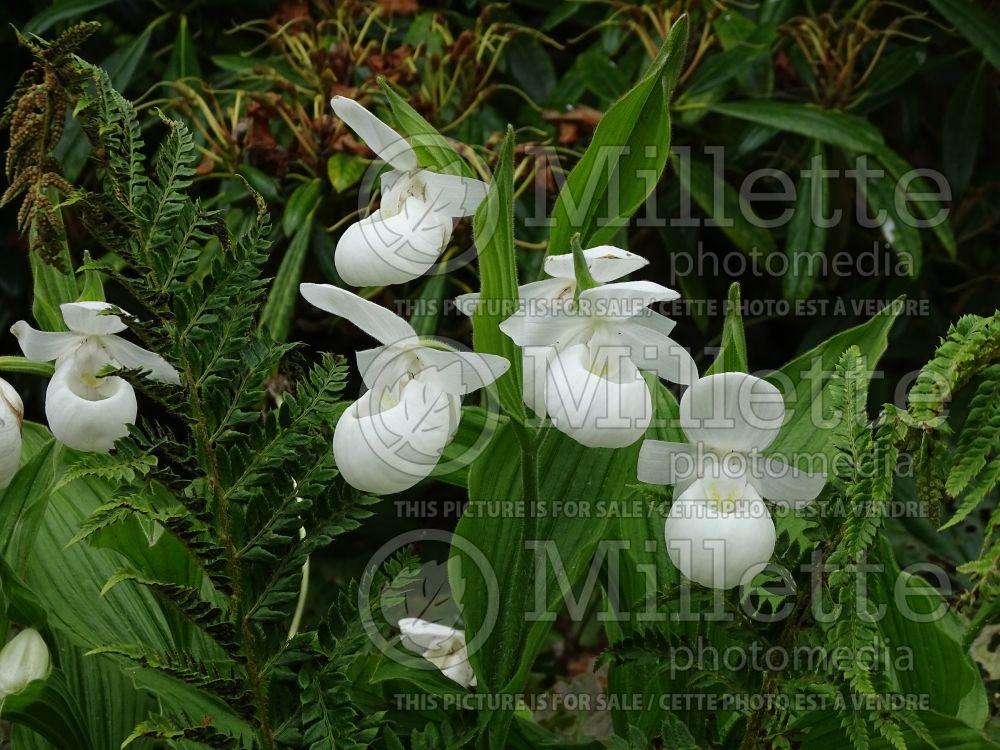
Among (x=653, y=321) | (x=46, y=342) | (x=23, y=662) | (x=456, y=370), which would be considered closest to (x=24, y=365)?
(x=46, y=342)

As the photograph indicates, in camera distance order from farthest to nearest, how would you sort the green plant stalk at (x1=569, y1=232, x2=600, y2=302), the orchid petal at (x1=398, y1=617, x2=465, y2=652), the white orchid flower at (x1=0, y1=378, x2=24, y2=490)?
the orchid petal at (x1=398, y1=617, x2=465, y2=652) < the white orchid flower at (x1=0, y1=378, x2=24, y2=490) < the green plant stalk at (x1=569, y1=232, x2=600, y2=302)

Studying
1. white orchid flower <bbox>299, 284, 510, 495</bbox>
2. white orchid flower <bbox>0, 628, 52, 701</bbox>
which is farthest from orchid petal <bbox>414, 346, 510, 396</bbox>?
white orchid flower <bbox>0, 628, 52, 701</bbox>

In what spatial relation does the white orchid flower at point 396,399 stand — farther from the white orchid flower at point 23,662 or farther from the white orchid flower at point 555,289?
the white orchid flower at point 23,662

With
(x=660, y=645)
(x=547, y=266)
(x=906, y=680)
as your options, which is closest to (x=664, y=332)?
(x=547, y=266)

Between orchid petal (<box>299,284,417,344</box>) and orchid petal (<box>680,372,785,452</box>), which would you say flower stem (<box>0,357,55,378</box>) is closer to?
orchid petal (<box>299,284,417,344</box>)

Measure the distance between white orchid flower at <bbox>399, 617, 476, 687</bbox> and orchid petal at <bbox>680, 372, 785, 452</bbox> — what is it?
0.30 meters

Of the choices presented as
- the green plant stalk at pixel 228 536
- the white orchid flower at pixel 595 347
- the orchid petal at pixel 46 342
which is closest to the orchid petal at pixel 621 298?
the white orchid flower at pixel 595 347

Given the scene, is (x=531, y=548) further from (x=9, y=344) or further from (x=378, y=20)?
(x=9, y=344)

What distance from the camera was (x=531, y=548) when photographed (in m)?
0.70

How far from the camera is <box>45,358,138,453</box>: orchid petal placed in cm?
67

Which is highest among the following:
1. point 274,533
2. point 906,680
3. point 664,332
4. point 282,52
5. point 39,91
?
point 282,52

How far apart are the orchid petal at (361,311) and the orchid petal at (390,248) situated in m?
0.04

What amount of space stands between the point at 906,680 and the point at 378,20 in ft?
3.10

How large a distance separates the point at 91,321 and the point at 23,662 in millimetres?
221
